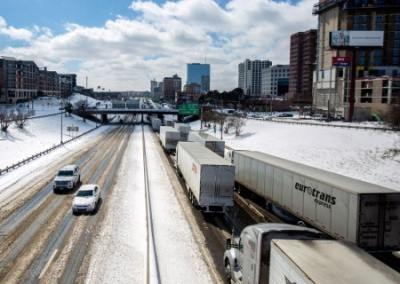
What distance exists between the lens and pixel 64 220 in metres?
23.0

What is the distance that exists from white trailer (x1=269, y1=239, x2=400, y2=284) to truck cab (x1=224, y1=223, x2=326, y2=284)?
2.21 feet

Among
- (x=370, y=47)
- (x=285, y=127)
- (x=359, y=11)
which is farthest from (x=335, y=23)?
(x=285, y=127)

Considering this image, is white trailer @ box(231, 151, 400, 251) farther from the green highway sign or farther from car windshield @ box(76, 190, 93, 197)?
the green highway sign

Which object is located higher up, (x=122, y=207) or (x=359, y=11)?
(x=359, y=11)

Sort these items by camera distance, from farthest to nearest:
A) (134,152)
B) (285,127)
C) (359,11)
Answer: (359,11) → (285,127) → (134,152)

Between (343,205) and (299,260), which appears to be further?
(343,205)

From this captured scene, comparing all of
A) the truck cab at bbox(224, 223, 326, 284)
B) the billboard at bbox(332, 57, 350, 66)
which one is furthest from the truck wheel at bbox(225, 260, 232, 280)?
the billboard at bbox(332, 57, 350, 66)

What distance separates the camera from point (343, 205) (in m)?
16.2

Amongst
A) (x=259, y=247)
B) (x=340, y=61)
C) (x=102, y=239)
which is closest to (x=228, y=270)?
(x=259, y=247)

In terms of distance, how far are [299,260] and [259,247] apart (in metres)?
2.28

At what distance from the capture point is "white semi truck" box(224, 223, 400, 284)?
28.3ft

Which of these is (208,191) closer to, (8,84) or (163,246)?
(163,246)

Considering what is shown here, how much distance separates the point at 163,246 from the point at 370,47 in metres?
93.5

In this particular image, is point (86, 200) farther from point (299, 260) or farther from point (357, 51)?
point (357, 51)
